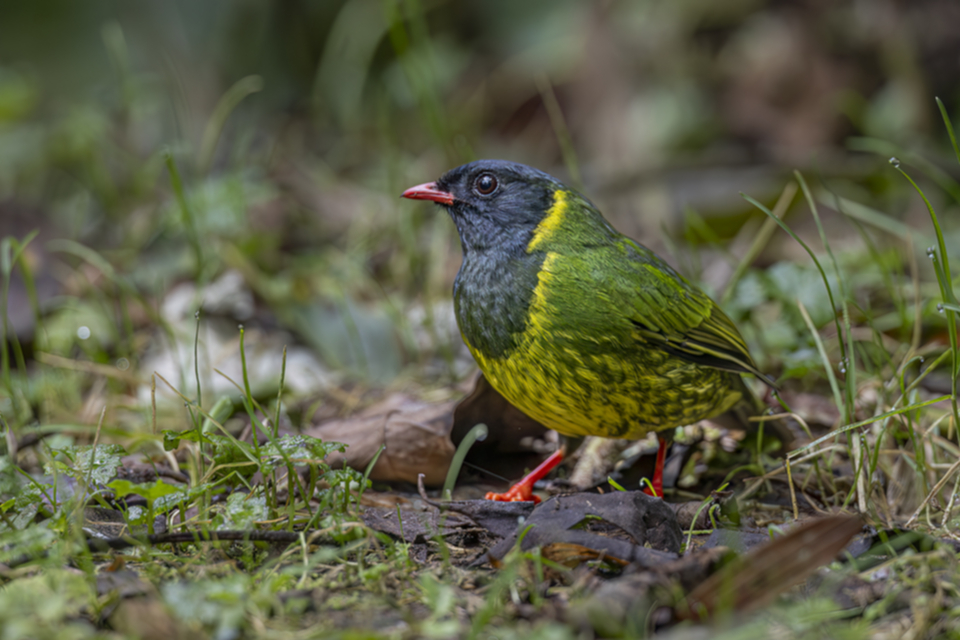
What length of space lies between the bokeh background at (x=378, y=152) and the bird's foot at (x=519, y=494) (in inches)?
46.9

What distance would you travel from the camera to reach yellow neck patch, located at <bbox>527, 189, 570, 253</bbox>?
10.7 feet

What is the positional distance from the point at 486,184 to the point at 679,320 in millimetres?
A: 1030

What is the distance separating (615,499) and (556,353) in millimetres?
605

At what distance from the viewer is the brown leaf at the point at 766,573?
1902mm

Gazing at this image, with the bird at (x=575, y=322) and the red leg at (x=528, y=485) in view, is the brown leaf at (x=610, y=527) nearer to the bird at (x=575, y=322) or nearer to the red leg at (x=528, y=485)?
the bird at (x=575, y=322)

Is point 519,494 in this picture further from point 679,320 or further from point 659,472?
point 679,320

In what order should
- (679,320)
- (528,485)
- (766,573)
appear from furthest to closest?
(528,485), (679,320), (766,573)

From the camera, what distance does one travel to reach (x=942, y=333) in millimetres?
4266

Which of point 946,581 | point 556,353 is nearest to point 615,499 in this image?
point 556,353

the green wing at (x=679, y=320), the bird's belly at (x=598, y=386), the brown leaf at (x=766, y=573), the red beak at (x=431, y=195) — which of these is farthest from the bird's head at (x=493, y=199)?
the brown leaf at (x=766, y=573)

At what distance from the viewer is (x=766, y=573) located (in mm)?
1937

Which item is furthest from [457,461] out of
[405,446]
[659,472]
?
[659,472]

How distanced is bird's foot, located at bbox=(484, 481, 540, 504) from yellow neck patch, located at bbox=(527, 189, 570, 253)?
975mm

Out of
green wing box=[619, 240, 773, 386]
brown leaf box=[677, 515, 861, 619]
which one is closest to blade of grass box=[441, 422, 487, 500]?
green wing box=[619, 240, 773, 386]
